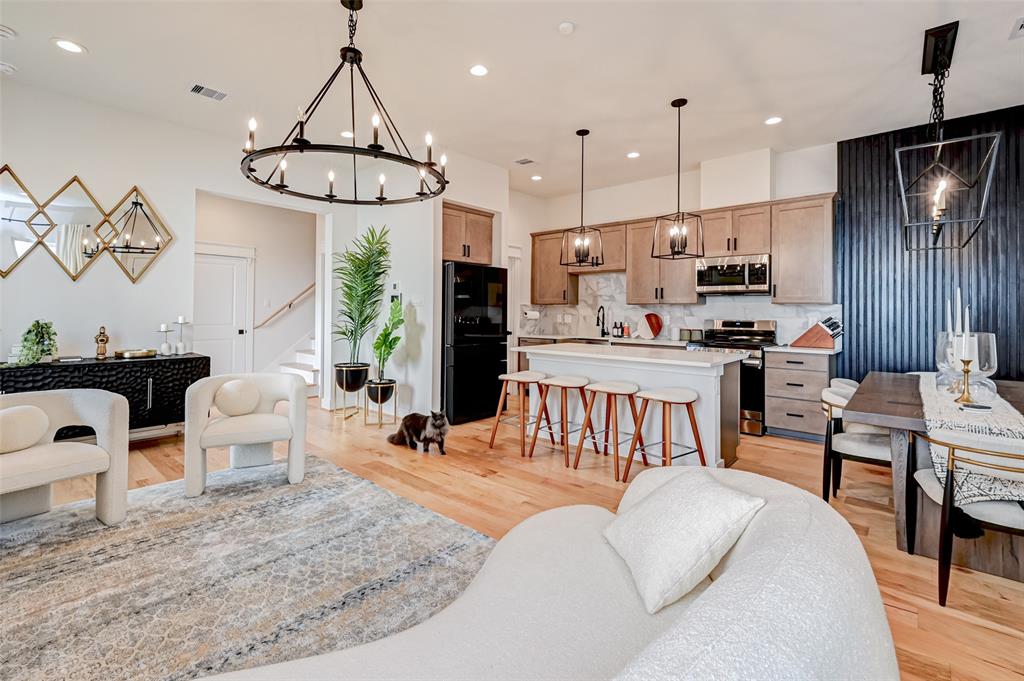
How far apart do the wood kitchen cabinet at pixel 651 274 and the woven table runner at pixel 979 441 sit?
3.51m

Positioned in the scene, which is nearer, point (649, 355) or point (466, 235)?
point (649, 355)

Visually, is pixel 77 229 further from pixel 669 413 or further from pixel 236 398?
pixel 669 413

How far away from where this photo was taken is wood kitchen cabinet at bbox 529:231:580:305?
670cm

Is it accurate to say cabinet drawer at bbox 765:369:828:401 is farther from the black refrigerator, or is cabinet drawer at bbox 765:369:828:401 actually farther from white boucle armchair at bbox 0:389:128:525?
white boucle armchair at bbox 0:389:128:525

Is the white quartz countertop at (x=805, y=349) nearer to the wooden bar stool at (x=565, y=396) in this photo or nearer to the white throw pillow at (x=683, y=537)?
the wooden bar stool at (x=565, y=396)

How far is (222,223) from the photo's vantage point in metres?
6.61

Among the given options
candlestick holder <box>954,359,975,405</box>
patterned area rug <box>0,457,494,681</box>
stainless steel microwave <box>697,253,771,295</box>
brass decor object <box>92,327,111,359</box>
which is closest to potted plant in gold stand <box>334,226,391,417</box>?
brass decor object <box>92,327,111,359</box>

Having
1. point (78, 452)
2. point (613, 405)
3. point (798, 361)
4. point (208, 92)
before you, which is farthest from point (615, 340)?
point (78, 452)

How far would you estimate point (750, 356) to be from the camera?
190 inches

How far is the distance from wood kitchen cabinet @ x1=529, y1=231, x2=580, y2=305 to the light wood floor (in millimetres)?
2449

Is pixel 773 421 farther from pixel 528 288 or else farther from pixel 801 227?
pixel 528 288

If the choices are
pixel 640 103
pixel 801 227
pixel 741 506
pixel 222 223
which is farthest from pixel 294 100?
pixel 801 227

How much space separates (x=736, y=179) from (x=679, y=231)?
1.65 m

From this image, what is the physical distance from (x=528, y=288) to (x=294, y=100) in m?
3.89
